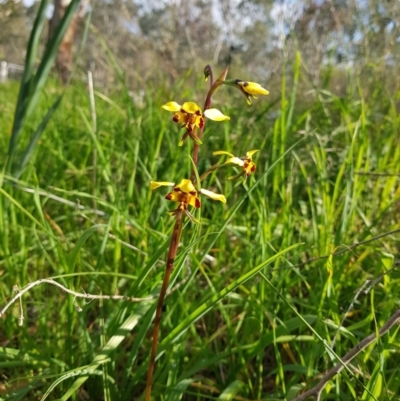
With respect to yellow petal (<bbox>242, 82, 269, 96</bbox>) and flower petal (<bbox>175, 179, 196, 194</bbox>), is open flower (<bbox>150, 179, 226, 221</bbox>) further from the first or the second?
yellow petal (<bbox>242, 82, 269, 96</bbox>)

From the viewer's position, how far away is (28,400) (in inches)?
30.1

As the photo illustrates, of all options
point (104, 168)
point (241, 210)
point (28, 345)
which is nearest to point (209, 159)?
point (241, 210)

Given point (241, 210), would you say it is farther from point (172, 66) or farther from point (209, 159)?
point (172, 66)

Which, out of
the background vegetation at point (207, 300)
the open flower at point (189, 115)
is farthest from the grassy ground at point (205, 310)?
the open flower at point (189, 115)

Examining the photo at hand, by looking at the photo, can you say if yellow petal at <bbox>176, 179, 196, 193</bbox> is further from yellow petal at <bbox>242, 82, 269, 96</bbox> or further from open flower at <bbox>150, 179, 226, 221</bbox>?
yellow petal at <bbox>242, 82, 269, 96</bbox>

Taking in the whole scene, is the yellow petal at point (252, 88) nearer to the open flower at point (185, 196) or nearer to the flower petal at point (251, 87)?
the flower petal at point (251, 87)

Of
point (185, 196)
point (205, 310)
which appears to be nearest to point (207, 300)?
point (205, 310)

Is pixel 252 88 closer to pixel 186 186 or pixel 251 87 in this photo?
pixel 251 87

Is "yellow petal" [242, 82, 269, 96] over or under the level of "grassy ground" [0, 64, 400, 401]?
over

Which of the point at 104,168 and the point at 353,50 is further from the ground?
the point at 353,50

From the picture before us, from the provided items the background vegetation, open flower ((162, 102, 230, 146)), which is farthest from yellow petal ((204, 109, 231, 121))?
the background vegetation

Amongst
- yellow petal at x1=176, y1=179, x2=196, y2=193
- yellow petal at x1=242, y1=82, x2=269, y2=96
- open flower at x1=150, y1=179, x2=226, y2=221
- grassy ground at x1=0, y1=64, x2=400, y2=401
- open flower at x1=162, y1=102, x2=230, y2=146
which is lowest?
grassy ground at x1=0, y1=64, x2=400, y2=401

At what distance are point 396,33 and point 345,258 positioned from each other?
1325 millimetres

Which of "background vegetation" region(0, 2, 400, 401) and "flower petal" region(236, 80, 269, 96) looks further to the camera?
"background vegetation" region(0, 2, 400, 401)
